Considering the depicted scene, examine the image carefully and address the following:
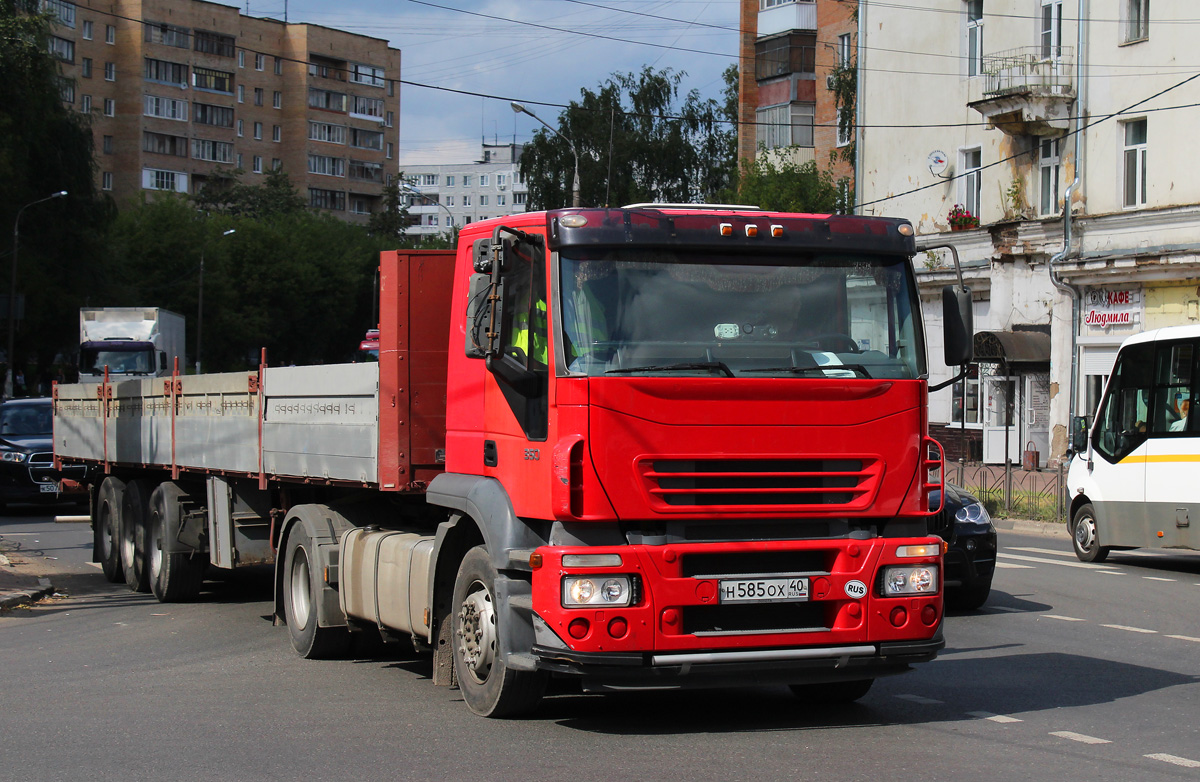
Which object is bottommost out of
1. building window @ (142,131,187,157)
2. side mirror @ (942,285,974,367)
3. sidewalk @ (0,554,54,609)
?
sidewalk @ (0,554,54,609)

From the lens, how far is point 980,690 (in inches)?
339

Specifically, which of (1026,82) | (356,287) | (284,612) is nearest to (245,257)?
(356,287)

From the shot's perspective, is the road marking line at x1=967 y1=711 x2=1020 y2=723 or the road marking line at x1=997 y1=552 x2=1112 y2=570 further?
the road marking line at x1=997 y1=552 x2=1112 y2=570

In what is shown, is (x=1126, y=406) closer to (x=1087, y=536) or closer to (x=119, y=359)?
(x=1087, y=536)

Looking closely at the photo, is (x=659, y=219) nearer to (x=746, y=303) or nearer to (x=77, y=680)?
(x=746, y=303)

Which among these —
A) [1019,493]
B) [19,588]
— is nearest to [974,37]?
[1019,493]

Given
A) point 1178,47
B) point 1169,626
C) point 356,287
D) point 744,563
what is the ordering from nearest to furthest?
1. point 744,563
2. point 1169,626
3. point 1178,47
4. point 356,287

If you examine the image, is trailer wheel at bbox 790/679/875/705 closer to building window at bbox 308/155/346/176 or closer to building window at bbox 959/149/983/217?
building window at bbox 959/149/983/217

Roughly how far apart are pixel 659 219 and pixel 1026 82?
27.6m

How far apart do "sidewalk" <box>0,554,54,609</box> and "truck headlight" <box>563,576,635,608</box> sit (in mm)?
8358

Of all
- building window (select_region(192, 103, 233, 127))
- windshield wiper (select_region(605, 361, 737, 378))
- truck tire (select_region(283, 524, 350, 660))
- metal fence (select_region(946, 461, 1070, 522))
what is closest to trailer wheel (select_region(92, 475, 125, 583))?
truck tire (select_region(283, 524, 350, 660))

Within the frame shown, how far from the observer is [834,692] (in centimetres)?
823

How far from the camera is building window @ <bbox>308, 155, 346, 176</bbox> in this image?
107 m

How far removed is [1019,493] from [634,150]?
41.1m
